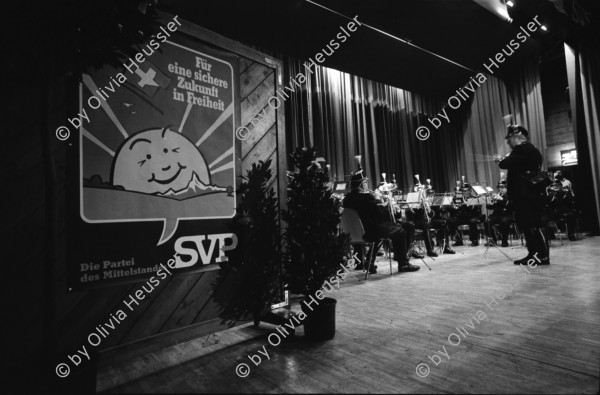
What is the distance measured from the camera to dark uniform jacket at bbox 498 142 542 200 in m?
4.32

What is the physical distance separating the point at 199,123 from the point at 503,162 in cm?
397

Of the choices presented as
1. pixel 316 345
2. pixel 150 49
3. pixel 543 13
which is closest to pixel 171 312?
pixel 316 345

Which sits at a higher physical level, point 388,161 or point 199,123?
point 388,161

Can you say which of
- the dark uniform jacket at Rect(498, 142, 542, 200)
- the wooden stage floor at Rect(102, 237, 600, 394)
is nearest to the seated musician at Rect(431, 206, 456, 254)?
the dark uniform jacket at Rect(498, 142, 542, 200)

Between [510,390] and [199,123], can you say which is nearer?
[510,390]

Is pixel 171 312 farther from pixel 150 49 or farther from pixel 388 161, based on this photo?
pixel 388 161

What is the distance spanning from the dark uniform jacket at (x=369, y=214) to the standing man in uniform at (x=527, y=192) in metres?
1.66

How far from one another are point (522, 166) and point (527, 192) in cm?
35

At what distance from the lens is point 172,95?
257 centimetres
